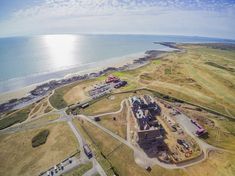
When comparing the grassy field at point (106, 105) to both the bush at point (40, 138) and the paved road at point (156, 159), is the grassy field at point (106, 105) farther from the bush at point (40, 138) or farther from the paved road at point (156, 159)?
the bush at point (40, 138)

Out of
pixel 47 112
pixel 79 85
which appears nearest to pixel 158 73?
pixel 79 85

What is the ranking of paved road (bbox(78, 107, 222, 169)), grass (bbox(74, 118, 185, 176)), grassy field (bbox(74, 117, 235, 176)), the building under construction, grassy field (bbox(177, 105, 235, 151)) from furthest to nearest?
grassy field (bbox(177, 105, 235, 151)), the building under construction, paved road (bbox(78, 107, 222, 169)), grass (bbox(74, 118, 185, 176)), grassy field (bbox(74, 117, 235, 176))

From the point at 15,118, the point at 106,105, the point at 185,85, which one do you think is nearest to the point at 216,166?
the point at 106,105

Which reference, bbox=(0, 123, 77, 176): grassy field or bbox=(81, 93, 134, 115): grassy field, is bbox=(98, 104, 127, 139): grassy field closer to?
bbox=(81, 93, 134, 115): grassy field

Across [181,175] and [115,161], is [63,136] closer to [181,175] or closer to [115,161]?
[115,161]

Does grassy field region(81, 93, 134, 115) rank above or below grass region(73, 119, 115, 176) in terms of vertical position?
below

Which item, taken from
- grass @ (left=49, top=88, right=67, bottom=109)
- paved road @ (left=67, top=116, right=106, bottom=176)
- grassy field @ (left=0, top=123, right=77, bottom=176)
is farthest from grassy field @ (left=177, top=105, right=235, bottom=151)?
grass @ (left=49, top=88, right=67, bottom=109)

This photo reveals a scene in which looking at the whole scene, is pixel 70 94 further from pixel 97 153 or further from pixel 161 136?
pixel 161 136
